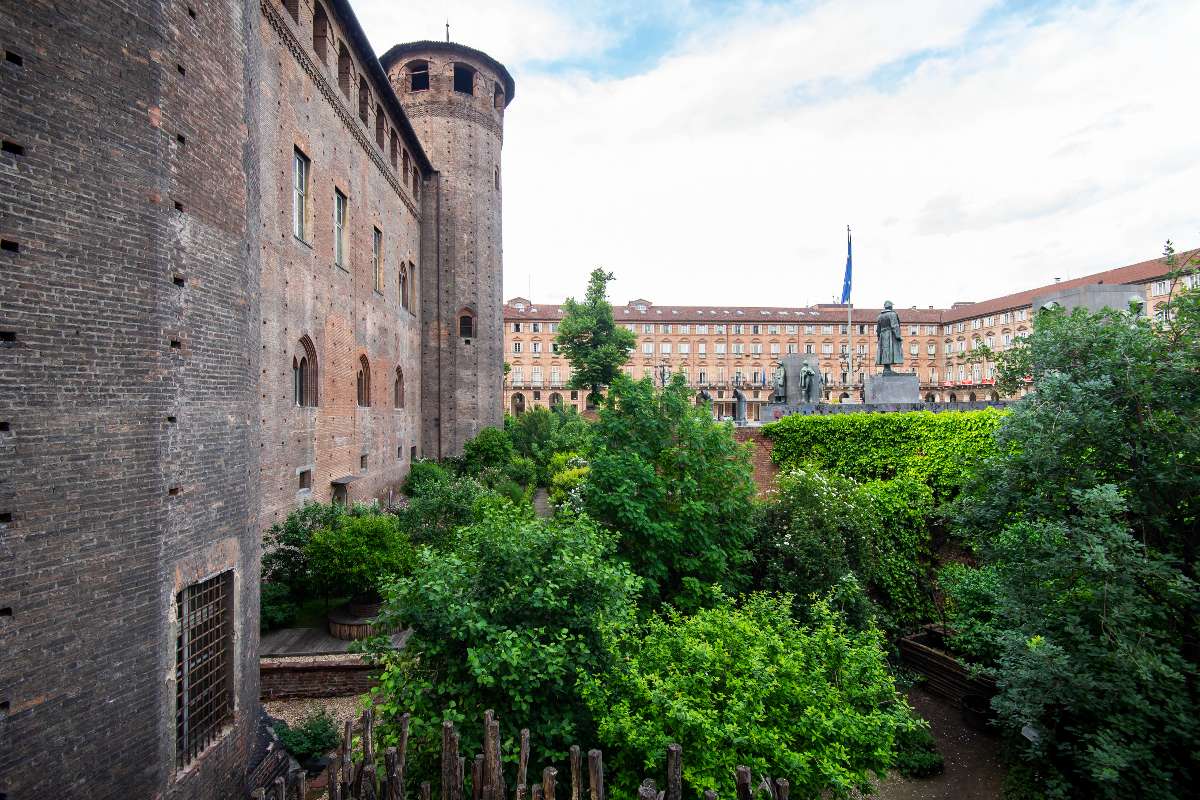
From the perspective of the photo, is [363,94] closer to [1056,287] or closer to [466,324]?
[466,324]

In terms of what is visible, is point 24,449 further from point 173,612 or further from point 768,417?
point 768,417

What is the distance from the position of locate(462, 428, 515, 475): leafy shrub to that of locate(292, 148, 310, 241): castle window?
1271cm

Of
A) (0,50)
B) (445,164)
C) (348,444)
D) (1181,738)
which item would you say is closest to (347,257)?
A: (348,444)

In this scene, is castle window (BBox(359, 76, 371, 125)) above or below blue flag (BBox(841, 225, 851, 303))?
above

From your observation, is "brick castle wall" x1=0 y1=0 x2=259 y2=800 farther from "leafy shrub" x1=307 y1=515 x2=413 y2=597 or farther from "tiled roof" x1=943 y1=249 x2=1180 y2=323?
"tiled roof" x1=943 y1=249 x2=1180 y2=323

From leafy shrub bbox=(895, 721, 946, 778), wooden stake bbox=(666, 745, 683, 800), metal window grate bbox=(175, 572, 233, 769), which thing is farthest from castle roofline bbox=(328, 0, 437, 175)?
leafy shrub bbox=(895, 721, 946, 778)

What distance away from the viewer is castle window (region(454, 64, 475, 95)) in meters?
27.6

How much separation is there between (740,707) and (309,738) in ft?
20.3

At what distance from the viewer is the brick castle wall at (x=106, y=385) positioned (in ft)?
15.7

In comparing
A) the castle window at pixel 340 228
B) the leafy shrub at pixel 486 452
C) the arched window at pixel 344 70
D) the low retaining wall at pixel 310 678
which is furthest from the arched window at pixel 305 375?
the leafy shrub at pixel 486 452

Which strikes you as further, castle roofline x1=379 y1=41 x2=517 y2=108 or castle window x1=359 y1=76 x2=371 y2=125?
castle roofline x1=379 y1=41 x2=517 y2=108

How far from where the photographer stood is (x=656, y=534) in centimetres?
970

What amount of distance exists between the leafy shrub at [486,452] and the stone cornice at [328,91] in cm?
1034

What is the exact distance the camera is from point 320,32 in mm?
16172
